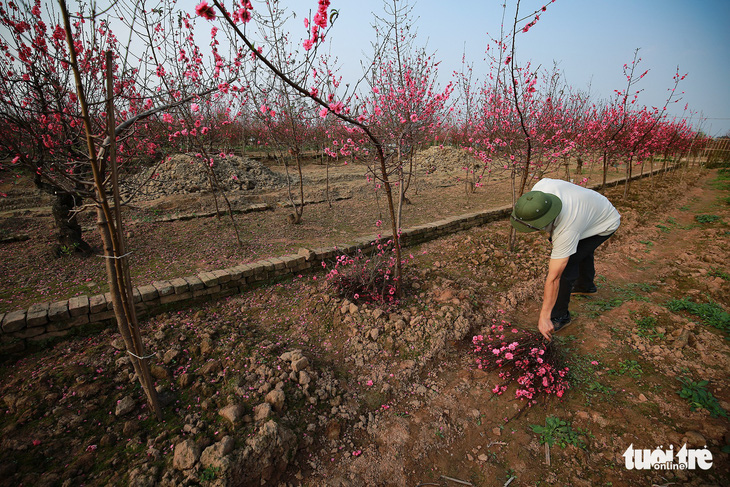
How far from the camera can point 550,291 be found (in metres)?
2.45

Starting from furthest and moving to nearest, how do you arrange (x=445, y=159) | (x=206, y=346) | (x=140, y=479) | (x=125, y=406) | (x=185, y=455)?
(x=445, y=159) → (x=206, y=346) → (x=125, y=406) → (x=185, y=455) → (x=140, y=479)

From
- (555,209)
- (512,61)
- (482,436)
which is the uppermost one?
(512,61)

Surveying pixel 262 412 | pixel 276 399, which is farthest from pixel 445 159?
pixel 262 412

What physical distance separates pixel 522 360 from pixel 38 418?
3.60 metres

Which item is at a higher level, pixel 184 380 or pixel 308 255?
pixel 308 255

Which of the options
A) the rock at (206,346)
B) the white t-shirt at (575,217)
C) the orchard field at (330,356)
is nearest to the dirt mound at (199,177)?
the orchard field at (330,356)

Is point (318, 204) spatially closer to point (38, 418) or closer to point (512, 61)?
point (512, 61)

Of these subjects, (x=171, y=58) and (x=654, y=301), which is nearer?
(x=654, y=301)

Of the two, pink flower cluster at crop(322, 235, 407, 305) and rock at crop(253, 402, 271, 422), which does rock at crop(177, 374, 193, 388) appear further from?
pink flower cluster at crop(322, 235, 407, 305)

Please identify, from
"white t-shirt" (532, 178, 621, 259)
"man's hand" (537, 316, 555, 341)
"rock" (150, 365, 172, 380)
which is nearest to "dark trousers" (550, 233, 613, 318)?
"white t-shirt" (532, 178, 621, 259)

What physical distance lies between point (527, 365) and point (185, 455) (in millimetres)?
2529

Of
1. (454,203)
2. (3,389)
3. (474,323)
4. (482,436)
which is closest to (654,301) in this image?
(474,323)

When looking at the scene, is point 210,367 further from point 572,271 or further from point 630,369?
point 630,369

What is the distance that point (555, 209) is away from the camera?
8.01 feet
